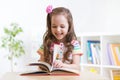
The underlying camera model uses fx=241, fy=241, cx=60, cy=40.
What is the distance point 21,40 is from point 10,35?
241 millimetres

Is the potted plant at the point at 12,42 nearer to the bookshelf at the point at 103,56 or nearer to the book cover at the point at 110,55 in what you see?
the bookshelf at the point at 103,56

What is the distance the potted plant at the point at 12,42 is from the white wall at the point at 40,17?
0.27ft

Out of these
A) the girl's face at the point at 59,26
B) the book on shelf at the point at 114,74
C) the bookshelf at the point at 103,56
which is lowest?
the book on shelf at the point at 114,74

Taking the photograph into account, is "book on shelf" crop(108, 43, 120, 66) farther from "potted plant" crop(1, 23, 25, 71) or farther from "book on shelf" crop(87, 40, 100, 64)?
"potted plant" crop(1, 23, 25, 71)

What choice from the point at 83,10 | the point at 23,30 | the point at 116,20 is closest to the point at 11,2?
the point at 23,30

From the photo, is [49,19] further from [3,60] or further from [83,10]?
[83,10]

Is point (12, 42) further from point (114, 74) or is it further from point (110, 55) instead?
Answer: point (114, 74)

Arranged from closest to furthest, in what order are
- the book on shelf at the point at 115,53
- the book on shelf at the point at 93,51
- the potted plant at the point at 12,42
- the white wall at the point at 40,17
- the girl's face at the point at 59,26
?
the girl's face at the point at 59,26 < the potted plant at the point at 12,42 < the white wall at the point at 40,17 < the book on shelf at the point at 115,53 < the book on shelf at the point at 93,51

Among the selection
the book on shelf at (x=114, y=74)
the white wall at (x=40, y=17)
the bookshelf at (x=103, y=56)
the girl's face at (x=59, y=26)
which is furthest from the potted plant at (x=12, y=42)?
the book on shelf at (x=114, y=74)

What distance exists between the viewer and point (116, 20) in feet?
12.3

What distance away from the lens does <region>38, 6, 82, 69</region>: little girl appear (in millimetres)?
1939

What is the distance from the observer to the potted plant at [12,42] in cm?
291

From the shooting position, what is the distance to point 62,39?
2008 millimetres

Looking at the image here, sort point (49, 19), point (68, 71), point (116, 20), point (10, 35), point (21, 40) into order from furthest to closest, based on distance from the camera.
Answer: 1. point (116, 20)
2. point (21, 40)
3. point (10, 35)
4. point (49, 19)
5. point (68, 71)
